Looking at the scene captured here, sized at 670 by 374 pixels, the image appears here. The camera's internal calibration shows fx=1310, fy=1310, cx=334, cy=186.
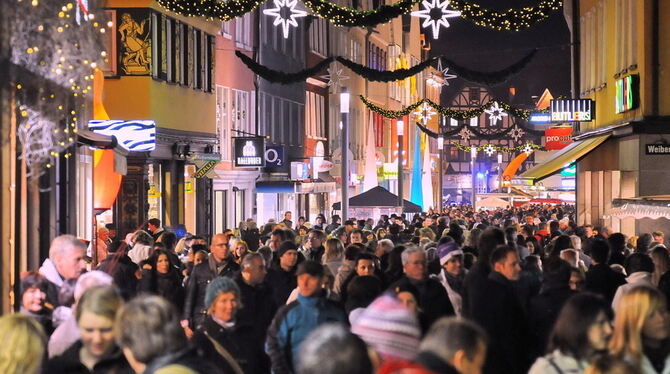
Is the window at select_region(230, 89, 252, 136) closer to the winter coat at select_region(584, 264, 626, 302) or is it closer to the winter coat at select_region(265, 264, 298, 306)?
the winter coat at select_region(265, 264, 298, 306)

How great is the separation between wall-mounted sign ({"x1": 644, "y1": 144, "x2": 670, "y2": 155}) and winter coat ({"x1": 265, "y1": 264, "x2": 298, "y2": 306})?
17329 millimetres

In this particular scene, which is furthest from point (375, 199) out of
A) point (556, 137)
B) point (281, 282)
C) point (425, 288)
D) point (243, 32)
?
point (425, 288)

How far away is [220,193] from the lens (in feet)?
129

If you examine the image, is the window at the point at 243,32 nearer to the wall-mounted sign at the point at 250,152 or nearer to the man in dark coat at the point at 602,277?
the wall-mounted sign at the point at 250,152

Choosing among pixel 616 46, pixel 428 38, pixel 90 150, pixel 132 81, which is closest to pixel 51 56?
pixel 90 150

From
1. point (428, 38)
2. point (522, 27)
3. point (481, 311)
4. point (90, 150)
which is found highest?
point (428, 38)

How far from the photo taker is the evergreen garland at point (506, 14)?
22797mm

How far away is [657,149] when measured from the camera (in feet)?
95.3

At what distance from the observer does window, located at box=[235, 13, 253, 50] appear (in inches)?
1565

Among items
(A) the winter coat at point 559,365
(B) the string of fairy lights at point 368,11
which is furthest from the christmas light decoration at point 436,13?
(A) the winter coat at point 559,365

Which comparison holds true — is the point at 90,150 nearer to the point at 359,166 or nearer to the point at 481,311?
the point at 481,311

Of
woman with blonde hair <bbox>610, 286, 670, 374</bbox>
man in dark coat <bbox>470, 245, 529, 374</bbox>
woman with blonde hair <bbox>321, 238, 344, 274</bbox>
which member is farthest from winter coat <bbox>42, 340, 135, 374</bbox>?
woman with blonde hair <bbox>321, 238, 344, 274</bbox>

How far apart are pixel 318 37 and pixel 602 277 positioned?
42426 mm

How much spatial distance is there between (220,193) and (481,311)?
96.6 feet
